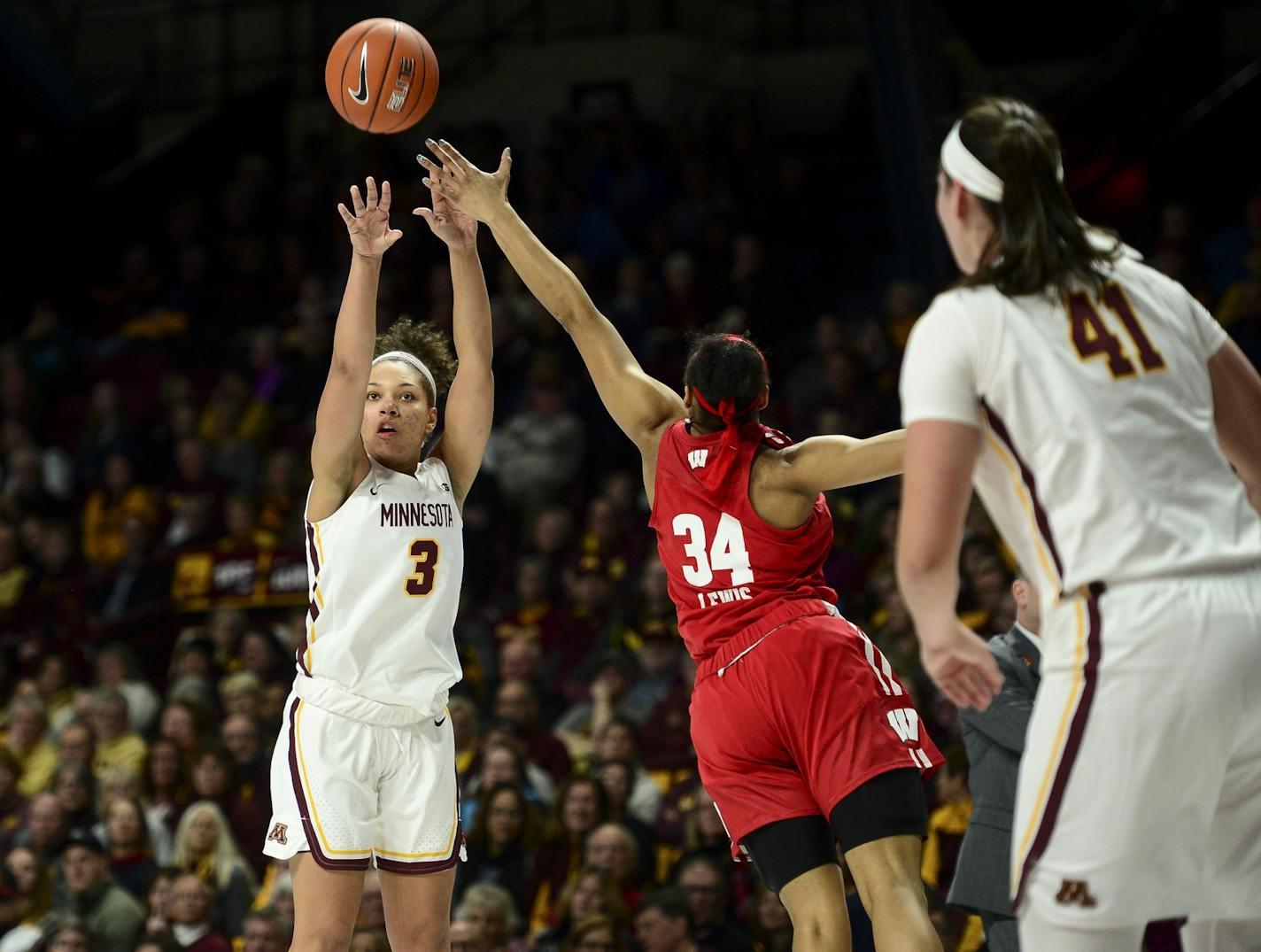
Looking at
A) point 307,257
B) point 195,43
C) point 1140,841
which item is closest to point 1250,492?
point 1140,841

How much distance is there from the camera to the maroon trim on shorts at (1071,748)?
2.80 metres

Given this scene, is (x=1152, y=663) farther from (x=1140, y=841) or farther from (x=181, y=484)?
(x=181, y=484)

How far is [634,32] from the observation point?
14.9 meters

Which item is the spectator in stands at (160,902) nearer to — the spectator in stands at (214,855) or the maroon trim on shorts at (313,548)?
the spectator in stands at (214,855)

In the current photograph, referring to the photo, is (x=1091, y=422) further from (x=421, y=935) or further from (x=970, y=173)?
(x=421, y=935)


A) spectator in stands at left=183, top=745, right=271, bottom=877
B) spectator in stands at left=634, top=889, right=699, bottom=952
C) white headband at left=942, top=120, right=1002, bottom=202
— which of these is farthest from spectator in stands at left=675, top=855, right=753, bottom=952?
white headband at left=942, top=120, right=1002, bottom=202

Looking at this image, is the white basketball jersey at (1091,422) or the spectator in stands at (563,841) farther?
the spectator in stands at (563,841)

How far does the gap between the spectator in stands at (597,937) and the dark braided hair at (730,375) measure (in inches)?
132

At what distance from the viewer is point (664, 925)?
6.89 meters

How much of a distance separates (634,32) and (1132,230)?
524 cm

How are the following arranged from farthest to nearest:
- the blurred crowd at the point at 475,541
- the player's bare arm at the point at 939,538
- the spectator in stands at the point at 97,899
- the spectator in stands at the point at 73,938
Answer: the spectator in stands at the point at 97,899 → the blurred crowd at the point at 475,541 → the spectator in stands at the point at 73,938 → the player's bare arm at the point at 939,538

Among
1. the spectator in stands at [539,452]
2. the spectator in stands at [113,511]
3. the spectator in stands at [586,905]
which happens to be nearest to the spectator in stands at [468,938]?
the spectator in stands at [586,905]

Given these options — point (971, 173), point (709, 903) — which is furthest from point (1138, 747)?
point (709, 903)

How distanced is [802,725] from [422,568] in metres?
1.21
